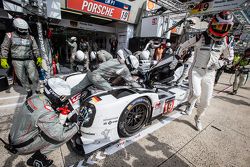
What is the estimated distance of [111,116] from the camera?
1.65 meters

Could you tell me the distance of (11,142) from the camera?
1244mm

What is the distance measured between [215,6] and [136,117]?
7510 mm

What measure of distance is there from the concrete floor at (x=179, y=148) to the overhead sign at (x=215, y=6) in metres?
5.55

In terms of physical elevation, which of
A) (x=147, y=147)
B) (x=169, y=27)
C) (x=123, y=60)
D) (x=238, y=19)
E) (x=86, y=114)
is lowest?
(x=147, y=147)

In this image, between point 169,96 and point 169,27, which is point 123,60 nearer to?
point 169,96

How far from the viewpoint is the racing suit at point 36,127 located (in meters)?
1.19

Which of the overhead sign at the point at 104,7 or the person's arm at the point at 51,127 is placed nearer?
the person's arm at the point at 51,127

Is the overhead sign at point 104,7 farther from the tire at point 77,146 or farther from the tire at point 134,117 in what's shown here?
the tire at point 77,146

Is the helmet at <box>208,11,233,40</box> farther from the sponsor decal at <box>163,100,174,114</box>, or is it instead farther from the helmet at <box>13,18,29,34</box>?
the helmet at <box>13,18,29,34</box>

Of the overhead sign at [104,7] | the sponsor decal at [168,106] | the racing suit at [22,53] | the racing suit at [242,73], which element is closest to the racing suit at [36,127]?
the sponsor decal at [168,106]

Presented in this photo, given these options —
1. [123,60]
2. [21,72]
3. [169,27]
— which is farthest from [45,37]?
[169,27]

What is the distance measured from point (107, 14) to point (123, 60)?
22.2 feet

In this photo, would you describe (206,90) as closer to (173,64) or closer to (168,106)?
(168,106)

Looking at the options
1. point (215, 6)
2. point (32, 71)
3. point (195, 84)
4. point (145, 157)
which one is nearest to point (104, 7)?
point (215, 6)
